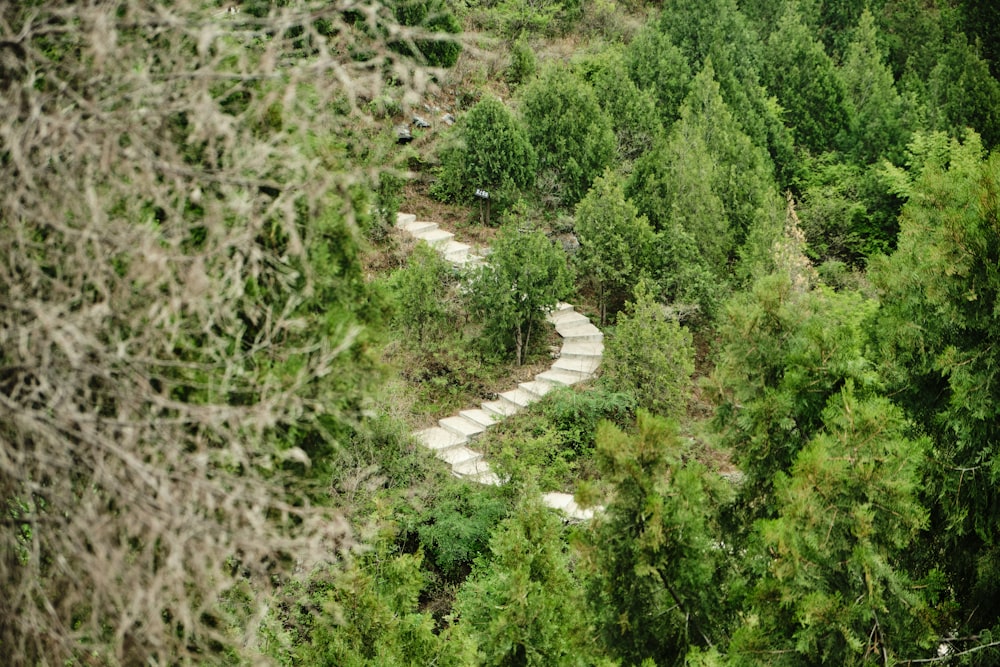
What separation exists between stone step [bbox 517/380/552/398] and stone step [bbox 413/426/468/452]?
1137 mm

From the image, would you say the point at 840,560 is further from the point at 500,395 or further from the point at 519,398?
the point at 500,395

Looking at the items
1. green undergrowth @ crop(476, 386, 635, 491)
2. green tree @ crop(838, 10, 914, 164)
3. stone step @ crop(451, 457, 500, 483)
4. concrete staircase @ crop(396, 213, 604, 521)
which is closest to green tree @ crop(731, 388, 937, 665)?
concrete staircase @ crop(396, 213, 604, 521)

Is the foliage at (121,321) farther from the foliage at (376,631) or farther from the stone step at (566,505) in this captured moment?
the stone step at (566,505)

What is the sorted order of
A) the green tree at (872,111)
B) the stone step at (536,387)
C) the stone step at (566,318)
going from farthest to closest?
the green tree at (872,111), the stone step at (566,318), the stone step at (536,387)

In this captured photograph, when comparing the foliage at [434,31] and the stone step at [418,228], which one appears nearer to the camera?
the stone step at [418,228]

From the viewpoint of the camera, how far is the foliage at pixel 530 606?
15.0ft

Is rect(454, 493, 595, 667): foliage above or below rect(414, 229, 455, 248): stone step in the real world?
above

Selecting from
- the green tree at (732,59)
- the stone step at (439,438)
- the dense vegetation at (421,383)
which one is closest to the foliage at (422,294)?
the dense vegetation at (421,383)

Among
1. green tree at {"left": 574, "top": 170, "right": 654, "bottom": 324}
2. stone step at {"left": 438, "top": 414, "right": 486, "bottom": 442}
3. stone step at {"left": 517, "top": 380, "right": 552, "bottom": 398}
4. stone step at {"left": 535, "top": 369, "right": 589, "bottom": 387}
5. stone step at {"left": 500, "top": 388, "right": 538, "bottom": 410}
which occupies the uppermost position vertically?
green tree at {"left": 574, "top": 170, "right": 654, "bottom": 324}

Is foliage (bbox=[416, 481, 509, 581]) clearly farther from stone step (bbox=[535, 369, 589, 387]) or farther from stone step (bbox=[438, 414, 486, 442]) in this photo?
stone step (bbox=[535, 369, 589, 387])

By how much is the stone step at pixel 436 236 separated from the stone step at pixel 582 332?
7.18ft

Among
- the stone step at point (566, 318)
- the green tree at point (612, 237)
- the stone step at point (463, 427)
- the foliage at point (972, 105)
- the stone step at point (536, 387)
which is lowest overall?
the stone step at point (463, 427)

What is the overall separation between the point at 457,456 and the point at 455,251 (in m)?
3.97

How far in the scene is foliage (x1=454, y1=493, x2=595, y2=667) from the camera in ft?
15.0
